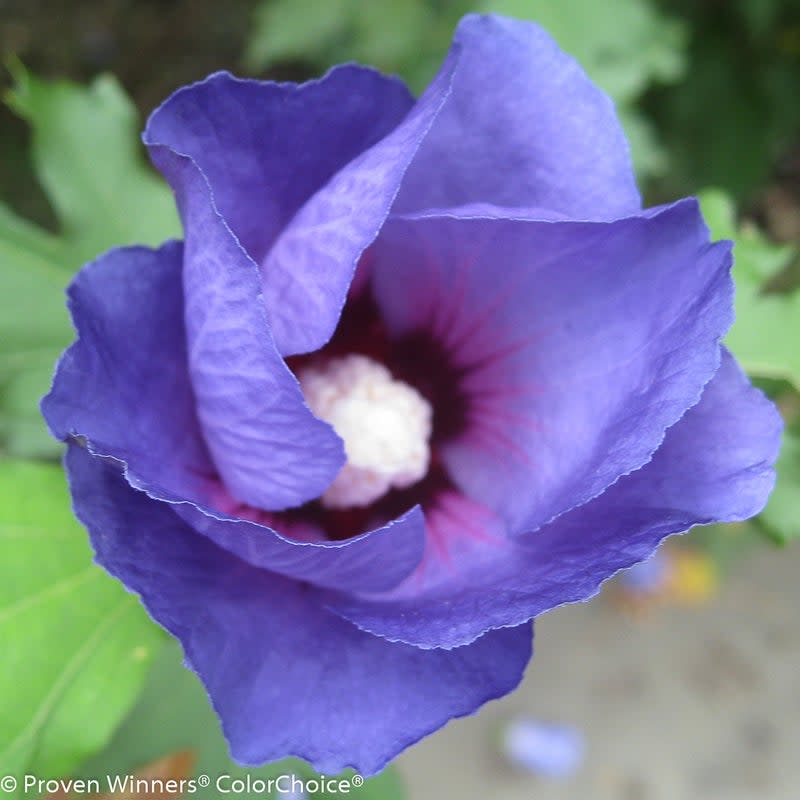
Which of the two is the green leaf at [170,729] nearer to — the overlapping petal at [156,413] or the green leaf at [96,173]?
the overlapping petal at [156,413]

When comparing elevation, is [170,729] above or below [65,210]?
below

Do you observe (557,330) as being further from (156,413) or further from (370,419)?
(156,413)

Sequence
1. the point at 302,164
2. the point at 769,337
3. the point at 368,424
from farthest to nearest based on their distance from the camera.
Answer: the point at 769,337 < the point at 368,424 < the point at 302,164

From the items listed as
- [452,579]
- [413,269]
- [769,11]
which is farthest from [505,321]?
[769,11]

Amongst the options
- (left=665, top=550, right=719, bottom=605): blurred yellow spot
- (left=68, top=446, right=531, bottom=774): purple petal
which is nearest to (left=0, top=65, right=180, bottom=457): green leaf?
(left=68, top=446, right=531, bottom=774): purple petal

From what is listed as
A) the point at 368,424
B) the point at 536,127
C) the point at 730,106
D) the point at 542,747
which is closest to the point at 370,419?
the point at 368,424

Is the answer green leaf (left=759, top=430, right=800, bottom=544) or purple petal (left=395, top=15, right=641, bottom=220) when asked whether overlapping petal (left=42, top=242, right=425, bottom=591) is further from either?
green leaf (left=759, top=430, right=800, bottom=544)
